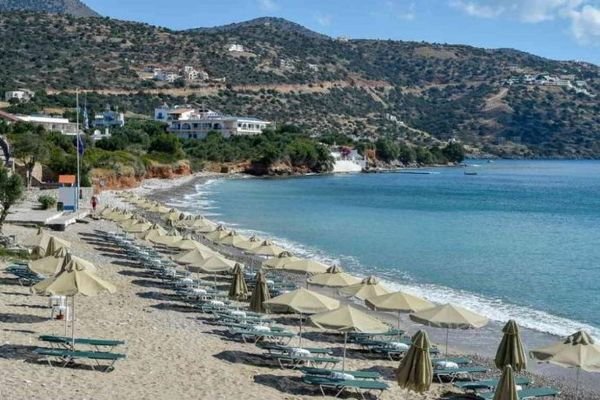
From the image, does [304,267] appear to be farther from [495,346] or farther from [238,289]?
[495,346]

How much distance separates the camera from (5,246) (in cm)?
2345

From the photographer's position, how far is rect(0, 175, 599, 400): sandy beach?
1169 centimetres

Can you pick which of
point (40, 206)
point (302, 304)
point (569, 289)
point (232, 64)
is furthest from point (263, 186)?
point (232, 64)

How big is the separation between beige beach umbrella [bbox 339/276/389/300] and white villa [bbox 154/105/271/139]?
10815 centimetres

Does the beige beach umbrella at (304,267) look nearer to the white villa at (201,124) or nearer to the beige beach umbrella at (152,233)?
the beige beach umbrella at (152,233)

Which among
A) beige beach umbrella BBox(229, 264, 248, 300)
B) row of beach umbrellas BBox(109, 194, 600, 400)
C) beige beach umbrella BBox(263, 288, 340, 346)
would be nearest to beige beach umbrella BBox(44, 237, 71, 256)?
row of beach umbrellas BBox(109, 194, 600, 400)

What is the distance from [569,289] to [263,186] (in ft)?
195

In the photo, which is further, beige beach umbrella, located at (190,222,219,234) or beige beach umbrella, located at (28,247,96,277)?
beige beach umbrella, located at (190,222,219,234)

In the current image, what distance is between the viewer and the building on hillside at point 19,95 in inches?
4398

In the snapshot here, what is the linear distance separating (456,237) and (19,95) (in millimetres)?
88562

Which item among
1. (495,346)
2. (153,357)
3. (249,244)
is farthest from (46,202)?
(495,346)

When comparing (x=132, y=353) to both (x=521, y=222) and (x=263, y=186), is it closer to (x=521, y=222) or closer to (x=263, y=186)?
(x=521, y=222)

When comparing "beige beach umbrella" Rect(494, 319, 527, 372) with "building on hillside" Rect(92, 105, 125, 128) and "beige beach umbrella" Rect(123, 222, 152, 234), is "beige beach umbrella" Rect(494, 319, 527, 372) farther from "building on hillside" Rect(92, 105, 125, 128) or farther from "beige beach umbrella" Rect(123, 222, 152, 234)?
"building on hillside" Rect(92, 105, 125, 128)

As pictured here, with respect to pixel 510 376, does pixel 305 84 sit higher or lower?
higher
